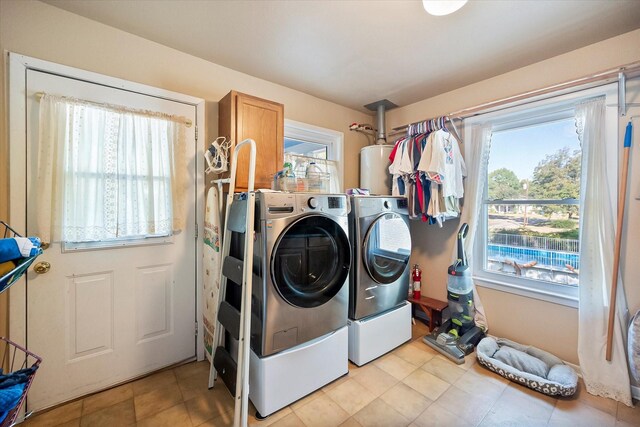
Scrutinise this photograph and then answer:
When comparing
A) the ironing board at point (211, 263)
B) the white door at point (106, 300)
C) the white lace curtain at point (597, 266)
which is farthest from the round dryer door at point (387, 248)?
the white door at point (106, 300)

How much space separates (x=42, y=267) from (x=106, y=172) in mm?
641

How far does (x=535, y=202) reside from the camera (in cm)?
221

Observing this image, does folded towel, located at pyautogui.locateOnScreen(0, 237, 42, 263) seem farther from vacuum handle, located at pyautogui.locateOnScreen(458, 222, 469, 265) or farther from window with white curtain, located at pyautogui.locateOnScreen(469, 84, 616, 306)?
window with white curtain, located at pyautogui.locateOnScreen(469, 84, 616, 306)

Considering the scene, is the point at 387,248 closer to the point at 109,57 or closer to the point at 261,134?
the point at 261,134

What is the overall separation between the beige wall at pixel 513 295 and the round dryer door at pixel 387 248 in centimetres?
64

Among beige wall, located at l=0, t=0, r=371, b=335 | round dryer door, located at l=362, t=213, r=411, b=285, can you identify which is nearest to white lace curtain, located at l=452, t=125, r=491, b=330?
round dryer door, located at l=362, t=213, r=411, b=285

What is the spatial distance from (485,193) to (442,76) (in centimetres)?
113

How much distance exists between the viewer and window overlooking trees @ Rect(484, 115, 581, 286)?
2.05m

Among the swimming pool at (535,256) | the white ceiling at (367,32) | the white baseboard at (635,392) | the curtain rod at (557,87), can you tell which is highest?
the white ceiling at (367,32)

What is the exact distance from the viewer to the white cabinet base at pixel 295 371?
152 cm

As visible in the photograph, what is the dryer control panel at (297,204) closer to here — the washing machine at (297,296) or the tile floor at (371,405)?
the washing machine at (297,296)

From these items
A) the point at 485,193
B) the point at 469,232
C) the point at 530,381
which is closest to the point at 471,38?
the point at 485,193

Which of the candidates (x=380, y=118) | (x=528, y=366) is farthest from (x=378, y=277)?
(x=380, y=118)

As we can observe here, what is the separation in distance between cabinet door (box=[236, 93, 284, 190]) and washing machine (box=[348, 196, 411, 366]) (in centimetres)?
71
